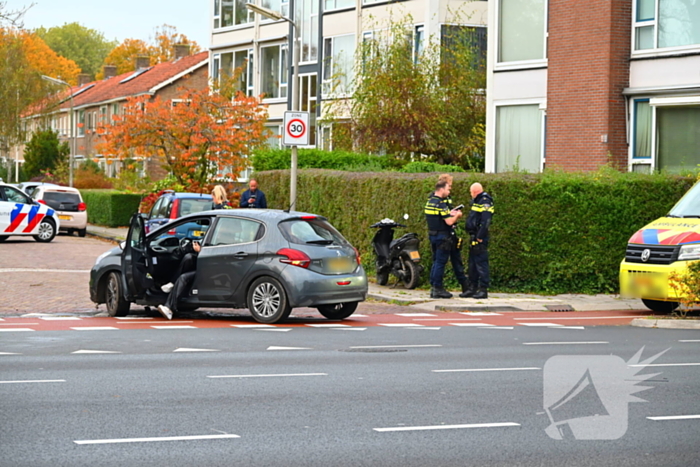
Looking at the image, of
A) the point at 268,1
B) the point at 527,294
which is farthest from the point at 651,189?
the point at 268,1

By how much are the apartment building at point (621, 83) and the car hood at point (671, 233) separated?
777cm

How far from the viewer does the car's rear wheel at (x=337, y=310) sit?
50.4 ft

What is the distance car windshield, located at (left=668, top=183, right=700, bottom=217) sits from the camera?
53.9 feet

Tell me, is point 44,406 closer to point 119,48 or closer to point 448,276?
point 448,276

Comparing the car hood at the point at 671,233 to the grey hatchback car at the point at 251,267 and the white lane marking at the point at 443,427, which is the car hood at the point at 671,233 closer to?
the grey hatchback car at the point at 251,267

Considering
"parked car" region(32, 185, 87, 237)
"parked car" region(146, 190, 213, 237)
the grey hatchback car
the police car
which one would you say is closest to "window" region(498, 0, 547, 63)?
"parked car" region(146, 190, 213, 237)

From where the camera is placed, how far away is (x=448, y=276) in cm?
1964

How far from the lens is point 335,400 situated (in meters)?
8.51

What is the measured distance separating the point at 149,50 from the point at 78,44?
2794 centimetres

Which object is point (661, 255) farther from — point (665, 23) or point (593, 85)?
point (665, 23)

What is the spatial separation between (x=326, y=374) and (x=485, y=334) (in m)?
4.12

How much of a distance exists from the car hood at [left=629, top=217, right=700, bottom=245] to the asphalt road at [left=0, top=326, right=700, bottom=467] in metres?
2.98

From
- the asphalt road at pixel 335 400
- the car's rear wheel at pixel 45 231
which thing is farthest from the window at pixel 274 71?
the asphalt road at pixel 335 400

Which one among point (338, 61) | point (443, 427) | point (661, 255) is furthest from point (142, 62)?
point (443, 427)
